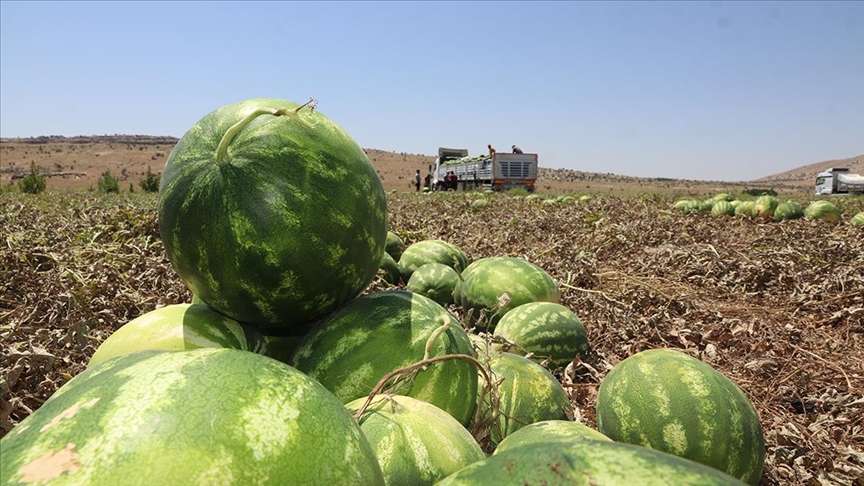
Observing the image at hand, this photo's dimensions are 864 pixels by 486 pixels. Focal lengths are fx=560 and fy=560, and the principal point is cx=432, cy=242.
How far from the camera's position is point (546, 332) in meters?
3.40

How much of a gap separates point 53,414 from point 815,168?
20961cm

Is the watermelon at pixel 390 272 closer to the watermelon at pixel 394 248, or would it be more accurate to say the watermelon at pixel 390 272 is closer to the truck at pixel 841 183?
the watermelon at pixel 394 248

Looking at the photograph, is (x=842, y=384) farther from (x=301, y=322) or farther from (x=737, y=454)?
(x=301, y=322)

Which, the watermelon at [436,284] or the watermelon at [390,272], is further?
the watermelon at [390,272]

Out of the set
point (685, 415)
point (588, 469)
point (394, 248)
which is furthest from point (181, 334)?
point (394, 248)

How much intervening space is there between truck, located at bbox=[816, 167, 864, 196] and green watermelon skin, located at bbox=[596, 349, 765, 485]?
124 feet

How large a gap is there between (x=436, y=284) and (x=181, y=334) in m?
2.49

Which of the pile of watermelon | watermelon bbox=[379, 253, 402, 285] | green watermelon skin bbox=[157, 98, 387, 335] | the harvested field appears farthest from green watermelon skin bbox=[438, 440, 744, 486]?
watermelon bbox=[379, 253, 402, 285]

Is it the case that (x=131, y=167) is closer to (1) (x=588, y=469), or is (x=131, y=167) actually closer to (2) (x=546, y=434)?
(2) (x=546, y=434)

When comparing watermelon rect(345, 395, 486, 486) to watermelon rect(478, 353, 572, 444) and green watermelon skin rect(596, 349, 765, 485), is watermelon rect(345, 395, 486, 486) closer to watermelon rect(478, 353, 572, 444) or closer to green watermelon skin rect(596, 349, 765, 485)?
watermelon rect(478, 353, 572, 444)

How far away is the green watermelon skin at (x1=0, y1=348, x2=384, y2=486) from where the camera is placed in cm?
93

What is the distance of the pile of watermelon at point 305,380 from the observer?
964 mm

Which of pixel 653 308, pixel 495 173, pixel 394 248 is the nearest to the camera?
pixel 653 308

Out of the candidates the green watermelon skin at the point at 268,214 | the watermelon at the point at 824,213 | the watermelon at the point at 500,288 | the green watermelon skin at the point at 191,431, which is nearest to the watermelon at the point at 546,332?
the watermelon at the point at 500,288
